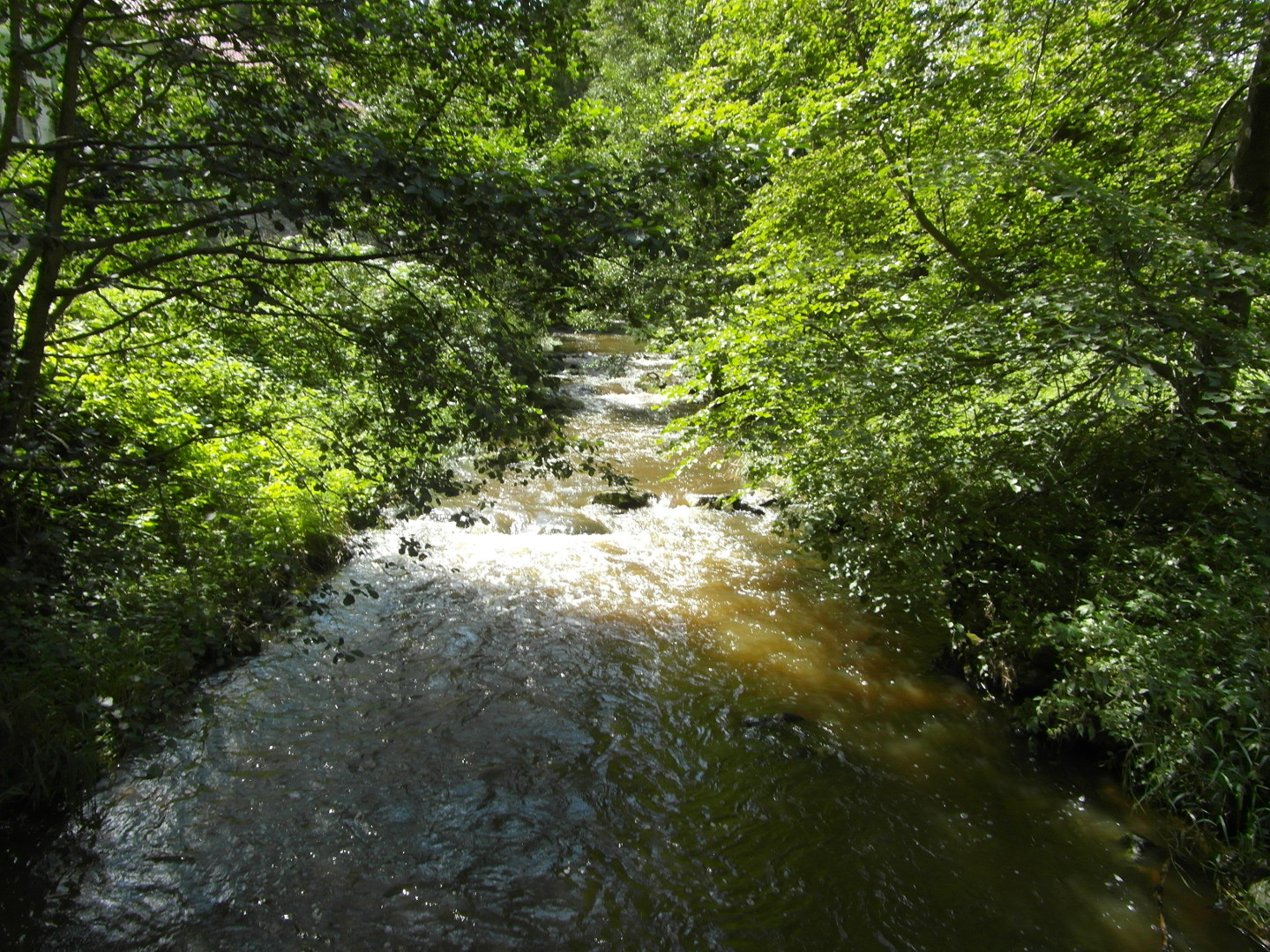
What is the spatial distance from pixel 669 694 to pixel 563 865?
7.10 feet

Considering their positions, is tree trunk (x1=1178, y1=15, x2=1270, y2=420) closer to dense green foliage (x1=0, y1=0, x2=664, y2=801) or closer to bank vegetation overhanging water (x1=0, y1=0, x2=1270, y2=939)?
bank vegetation overhanging water (x1=0, y1=0, x2=1270, y2=939)

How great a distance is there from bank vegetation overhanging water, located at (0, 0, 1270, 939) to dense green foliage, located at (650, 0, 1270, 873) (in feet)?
0.13

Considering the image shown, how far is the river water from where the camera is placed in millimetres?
4223

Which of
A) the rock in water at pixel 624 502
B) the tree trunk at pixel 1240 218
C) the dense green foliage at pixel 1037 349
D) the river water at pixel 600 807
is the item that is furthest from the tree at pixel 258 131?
the rock in water at pixel 624 502

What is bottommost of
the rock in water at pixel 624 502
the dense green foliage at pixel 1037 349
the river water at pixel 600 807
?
the river water at pixel 600 807

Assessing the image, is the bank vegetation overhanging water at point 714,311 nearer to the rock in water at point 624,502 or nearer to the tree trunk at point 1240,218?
the tree trunk at point 1240,218

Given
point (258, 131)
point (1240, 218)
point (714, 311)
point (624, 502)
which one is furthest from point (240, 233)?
point (624, 502)

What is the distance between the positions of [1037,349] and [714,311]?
3.43m

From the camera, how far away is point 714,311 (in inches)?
295

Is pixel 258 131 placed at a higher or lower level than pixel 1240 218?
higher

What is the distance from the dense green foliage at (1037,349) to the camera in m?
4.35

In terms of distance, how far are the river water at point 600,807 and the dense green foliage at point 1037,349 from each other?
0.92 metres

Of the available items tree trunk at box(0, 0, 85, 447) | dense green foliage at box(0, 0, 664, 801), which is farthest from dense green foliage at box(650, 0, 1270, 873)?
tree trunk at box(0, 0, 85, 447)

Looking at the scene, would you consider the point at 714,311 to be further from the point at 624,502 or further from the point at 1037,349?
the point at 624,502
